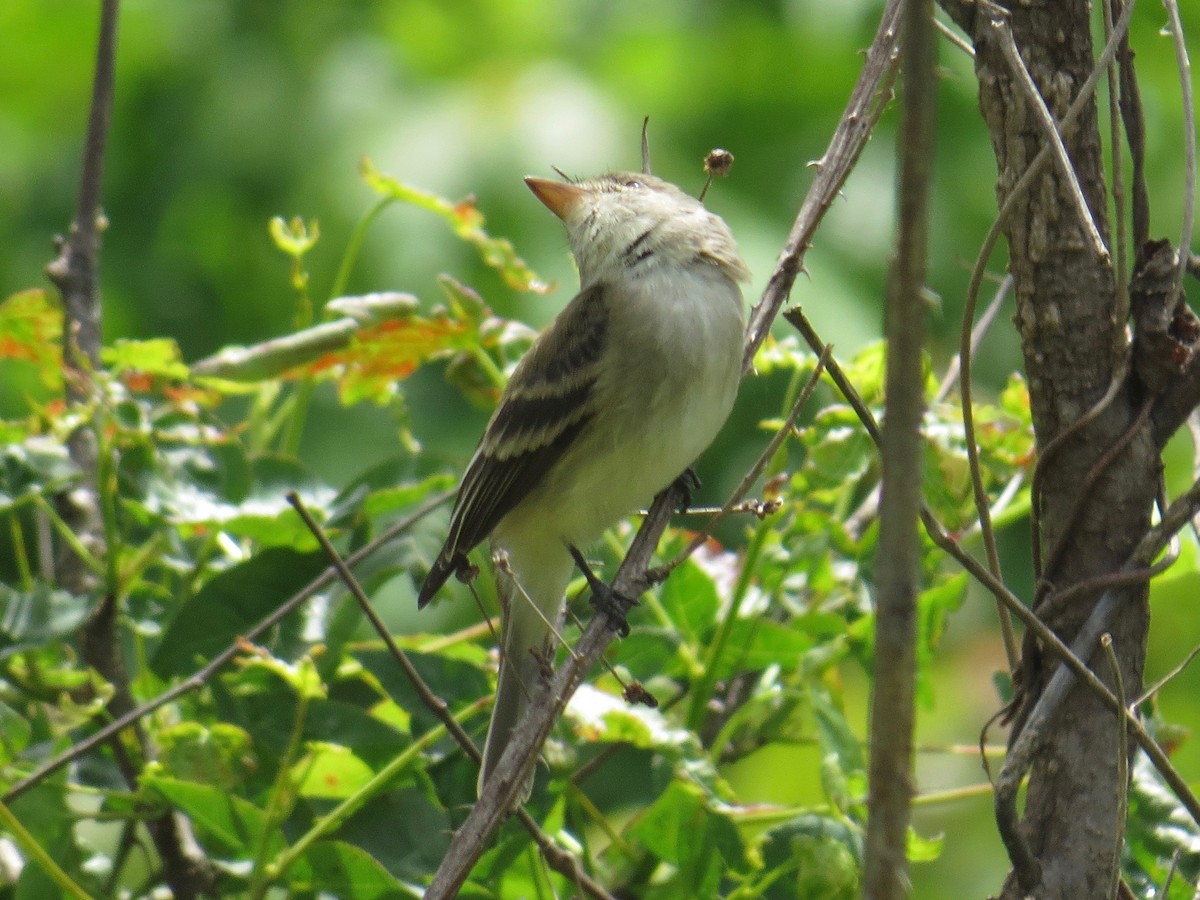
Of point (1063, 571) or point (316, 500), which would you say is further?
point (316, 500)

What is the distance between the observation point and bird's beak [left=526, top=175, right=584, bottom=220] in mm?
2932

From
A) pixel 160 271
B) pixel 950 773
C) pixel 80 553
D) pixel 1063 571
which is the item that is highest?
pixel 1063 571

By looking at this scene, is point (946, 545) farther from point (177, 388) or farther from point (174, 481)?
point (177, 388)

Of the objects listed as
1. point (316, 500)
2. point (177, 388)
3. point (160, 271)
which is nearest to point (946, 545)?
point (316, 500)

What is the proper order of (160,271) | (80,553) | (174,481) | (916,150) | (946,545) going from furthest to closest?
(160,271), (80,553), (174,481), (946,545), (916,150)

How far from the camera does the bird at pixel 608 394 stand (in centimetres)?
253

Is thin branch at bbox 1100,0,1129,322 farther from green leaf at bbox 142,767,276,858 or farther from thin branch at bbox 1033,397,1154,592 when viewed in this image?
green leaf at bbox 142,767,276,858

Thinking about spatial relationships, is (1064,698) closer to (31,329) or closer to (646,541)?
(646,541)

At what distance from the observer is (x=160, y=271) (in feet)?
15.2

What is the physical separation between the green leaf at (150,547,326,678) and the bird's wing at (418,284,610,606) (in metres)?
0.47

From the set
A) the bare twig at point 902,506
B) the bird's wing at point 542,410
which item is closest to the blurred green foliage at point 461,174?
the bird's wing at point 542,410

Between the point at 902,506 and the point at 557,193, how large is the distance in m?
2.12

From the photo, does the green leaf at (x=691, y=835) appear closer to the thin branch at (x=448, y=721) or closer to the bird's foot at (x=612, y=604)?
the thin branch at (x=448, y=721)

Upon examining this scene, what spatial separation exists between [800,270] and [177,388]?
1.04m
